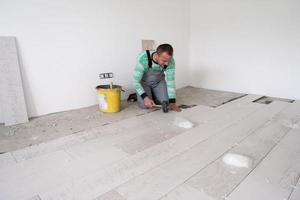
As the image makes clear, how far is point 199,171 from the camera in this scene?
1.38 m

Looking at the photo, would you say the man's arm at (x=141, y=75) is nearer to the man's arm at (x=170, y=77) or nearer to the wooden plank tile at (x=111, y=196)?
the man's arm at (x=170, y=77)

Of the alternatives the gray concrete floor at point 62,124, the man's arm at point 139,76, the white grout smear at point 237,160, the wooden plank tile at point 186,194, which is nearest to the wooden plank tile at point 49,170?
the gray concrete floor at point 62,124

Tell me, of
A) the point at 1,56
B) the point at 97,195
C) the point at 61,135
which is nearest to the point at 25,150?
the point at 61,135

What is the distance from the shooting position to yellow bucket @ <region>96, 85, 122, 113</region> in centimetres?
255

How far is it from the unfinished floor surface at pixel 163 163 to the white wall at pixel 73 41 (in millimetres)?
853

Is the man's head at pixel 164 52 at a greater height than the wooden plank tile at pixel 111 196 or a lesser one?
greater

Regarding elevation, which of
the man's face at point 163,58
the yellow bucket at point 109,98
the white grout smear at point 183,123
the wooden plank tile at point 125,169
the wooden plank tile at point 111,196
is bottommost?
the wooden plank tile at point 111,196

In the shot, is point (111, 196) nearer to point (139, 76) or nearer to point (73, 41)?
point (139, 76)

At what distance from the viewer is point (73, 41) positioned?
2598mm

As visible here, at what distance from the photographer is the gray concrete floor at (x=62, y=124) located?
189 cm

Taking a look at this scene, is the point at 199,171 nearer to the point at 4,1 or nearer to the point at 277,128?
the point at 277,128

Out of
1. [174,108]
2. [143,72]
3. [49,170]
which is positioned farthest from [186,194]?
[143,72]

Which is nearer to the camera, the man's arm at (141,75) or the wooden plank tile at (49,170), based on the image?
the wooden plank tile at (49,170)

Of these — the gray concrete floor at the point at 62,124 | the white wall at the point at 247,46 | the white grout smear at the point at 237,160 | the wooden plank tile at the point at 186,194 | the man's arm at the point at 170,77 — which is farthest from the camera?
the white wall at the point at 247,46
